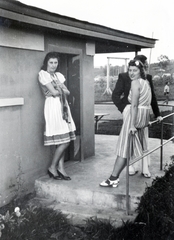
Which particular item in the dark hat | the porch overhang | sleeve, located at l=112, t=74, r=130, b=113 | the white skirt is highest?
the porch overhang

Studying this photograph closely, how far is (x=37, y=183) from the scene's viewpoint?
5.22 meters

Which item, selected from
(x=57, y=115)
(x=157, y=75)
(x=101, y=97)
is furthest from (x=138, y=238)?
(x=157, y=75)

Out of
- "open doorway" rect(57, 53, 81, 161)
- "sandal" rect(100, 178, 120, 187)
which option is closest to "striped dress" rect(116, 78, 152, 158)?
"sandal" rect(100, 178, 120, 187)

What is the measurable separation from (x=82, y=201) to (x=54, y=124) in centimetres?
121

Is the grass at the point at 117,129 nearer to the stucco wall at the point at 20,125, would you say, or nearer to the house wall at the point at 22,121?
the house wall at the point at 22,121

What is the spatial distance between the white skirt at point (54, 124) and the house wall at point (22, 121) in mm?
237

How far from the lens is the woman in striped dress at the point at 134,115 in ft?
15.1

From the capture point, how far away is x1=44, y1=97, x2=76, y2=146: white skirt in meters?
5.07

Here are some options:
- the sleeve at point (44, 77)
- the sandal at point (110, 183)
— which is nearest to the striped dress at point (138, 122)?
the sandal at point (110, 183)

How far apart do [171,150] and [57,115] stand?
135 inches

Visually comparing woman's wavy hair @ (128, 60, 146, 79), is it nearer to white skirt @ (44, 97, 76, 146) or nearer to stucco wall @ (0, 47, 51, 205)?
white skirt @ (44, 97, 76, 146)

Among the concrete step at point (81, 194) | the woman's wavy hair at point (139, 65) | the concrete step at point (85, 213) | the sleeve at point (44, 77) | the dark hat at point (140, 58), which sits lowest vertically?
the concrete step at point (85, 213)

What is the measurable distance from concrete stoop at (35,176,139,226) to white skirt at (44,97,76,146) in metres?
0.66

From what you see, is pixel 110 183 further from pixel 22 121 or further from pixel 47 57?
pixel 47 57
